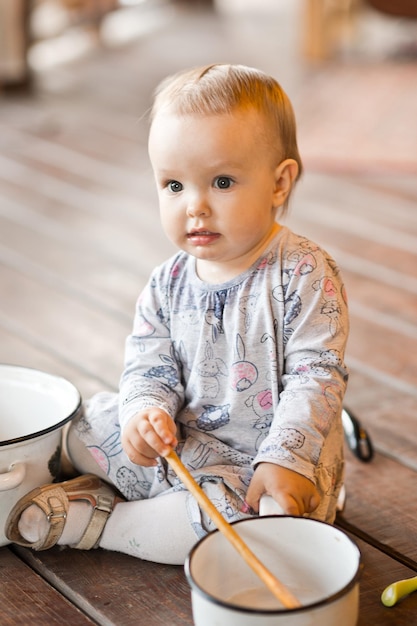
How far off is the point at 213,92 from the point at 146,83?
9.01ft

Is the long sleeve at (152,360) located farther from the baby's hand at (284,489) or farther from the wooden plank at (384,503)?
the wooden plank at (384,503)

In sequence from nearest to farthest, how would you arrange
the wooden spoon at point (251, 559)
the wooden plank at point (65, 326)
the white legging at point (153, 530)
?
1. the wooden spoon at point (251, 559)
2. the white legging at point (153, 530)
3. the wooden plank at point (65, 326)

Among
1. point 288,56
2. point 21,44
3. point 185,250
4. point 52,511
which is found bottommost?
point 288,56

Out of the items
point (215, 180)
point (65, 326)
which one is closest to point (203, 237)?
point (215, 180)

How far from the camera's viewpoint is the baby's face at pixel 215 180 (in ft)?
3.39

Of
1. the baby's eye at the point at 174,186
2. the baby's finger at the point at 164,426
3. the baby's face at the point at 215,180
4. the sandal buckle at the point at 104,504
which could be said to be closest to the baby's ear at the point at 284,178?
the baby's face at the point at 215,180

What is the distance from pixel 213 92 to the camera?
1040mm

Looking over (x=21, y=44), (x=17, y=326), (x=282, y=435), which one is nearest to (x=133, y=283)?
(x=17, y=326)

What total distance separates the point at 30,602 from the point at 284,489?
0.28m

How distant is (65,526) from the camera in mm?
1107

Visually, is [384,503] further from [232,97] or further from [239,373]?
[232,97]

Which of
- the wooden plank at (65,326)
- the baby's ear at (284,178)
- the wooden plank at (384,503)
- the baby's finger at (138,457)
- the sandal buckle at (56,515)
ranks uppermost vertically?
the baby's ear at (284,178)

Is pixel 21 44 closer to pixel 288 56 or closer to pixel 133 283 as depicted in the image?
pixel 288 56

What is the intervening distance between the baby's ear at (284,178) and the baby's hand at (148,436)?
0.85 feet
